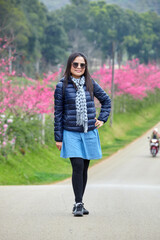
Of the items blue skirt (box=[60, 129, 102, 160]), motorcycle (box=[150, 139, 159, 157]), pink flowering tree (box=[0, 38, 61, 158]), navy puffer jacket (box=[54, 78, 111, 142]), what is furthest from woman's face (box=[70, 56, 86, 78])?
motorcycle (box=[150, 139, 159, 157])

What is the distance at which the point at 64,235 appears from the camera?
522 centimetres

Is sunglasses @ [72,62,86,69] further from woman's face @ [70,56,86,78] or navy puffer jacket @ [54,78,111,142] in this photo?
navy puffer jacket @ [54,78,111,142]

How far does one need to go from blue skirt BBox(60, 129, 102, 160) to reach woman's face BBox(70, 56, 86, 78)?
639 millimetres

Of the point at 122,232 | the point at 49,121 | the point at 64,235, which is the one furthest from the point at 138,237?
the point at 49,121

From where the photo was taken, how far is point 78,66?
6496mm

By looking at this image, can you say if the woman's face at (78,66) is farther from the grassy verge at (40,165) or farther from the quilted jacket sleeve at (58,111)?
the grassy verge at (40,165)

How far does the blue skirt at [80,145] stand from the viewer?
21.0 feet

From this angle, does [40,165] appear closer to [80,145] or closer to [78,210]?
[80,145]

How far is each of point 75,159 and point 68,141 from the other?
21cm

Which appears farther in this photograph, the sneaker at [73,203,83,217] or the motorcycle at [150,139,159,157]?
the motorcycle at [150,139,159,157]

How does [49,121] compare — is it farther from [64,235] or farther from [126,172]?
[64,235]

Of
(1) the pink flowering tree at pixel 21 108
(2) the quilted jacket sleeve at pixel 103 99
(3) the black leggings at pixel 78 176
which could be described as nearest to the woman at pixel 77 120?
(3) the black leggings at pixel 78 176

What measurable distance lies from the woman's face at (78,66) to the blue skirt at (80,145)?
2.10 ft

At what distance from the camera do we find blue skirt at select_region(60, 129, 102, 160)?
6.39 meters
